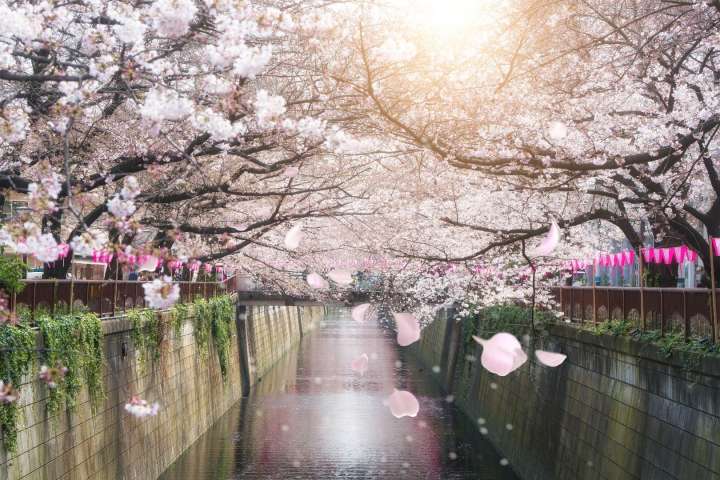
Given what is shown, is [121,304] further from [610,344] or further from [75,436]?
[610,344]

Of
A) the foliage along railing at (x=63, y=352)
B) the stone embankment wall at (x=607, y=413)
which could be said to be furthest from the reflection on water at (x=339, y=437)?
the foliage along railing at (x=63, y=352)

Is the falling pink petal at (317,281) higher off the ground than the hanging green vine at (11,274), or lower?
higher

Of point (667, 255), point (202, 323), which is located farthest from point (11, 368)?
point (202, 323)

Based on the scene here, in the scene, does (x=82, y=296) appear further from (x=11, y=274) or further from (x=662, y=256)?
(x=662, y=256)

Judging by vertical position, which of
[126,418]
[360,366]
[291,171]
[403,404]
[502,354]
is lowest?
[403,404]

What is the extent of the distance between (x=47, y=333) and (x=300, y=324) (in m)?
62.1

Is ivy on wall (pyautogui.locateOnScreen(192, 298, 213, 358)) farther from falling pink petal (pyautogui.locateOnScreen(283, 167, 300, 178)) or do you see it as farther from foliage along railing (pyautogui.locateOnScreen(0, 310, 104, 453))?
foliage along railing (pyautogui.locateOnScreen(0, 310, 104, 453))

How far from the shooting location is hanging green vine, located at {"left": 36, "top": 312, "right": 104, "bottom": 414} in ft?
42.1

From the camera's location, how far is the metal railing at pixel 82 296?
12.8m

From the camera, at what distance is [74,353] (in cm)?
1395

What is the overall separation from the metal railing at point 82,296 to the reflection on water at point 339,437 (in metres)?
5.11

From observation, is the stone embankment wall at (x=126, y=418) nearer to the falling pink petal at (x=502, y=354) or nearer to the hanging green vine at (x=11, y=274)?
the hanging green vine at (x=11, y=274)

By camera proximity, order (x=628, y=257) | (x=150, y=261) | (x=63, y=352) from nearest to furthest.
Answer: (x=150, y=261) → (x=63, y=352) → (x=628, y=257)

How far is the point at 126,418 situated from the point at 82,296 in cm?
402
